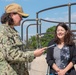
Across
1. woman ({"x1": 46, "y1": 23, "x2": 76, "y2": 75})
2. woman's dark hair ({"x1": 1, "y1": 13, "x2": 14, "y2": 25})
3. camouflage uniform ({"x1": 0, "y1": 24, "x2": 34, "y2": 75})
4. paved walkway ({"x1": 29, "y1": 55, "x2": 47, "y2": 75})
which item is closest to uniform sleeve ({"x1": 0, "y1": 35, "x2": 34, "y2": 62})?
camouflage uniform ({"x1": 0, "y1": 24, "x2": 34, "y2": 75})

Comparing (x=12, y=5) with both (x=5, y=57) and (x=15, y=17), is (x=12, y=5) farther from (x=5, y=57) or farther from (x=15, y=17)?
(x=5, y=57)

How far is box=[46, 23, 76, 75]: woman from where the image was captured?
4.83m

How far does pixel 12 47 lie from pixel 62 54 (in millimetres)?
1486

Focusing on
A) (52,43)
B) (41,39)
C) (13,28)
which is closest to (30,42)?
(41,39)

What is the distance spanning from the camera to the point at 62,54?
15.9 ft

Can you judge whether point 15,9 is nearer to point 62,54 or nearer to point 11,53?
point 11,53

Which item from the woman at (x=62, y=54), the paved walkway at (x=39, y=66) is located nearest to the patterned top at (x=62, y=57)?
the woman at (x=62, y=54)

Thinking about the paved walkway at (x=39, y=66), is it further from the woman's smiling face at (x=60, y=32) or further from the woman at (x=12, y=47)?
the woman at (x=12, y=47)

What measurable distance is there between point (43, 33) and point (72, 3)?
3.63 feet

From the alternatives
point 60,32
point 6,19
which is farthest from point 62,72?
point 6,19

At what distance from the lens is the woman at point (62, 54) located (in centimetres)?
483

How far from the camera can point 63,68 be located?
4.84 m

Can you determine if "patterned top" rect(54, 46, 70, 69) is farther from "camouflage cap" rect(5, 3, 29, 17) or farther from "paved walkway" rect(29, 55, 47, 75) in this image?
"paved walkway" rect(29, 55, 47, 75)

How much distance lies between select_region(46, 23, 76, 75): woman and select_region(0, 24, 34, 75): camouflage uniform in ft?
4.01
